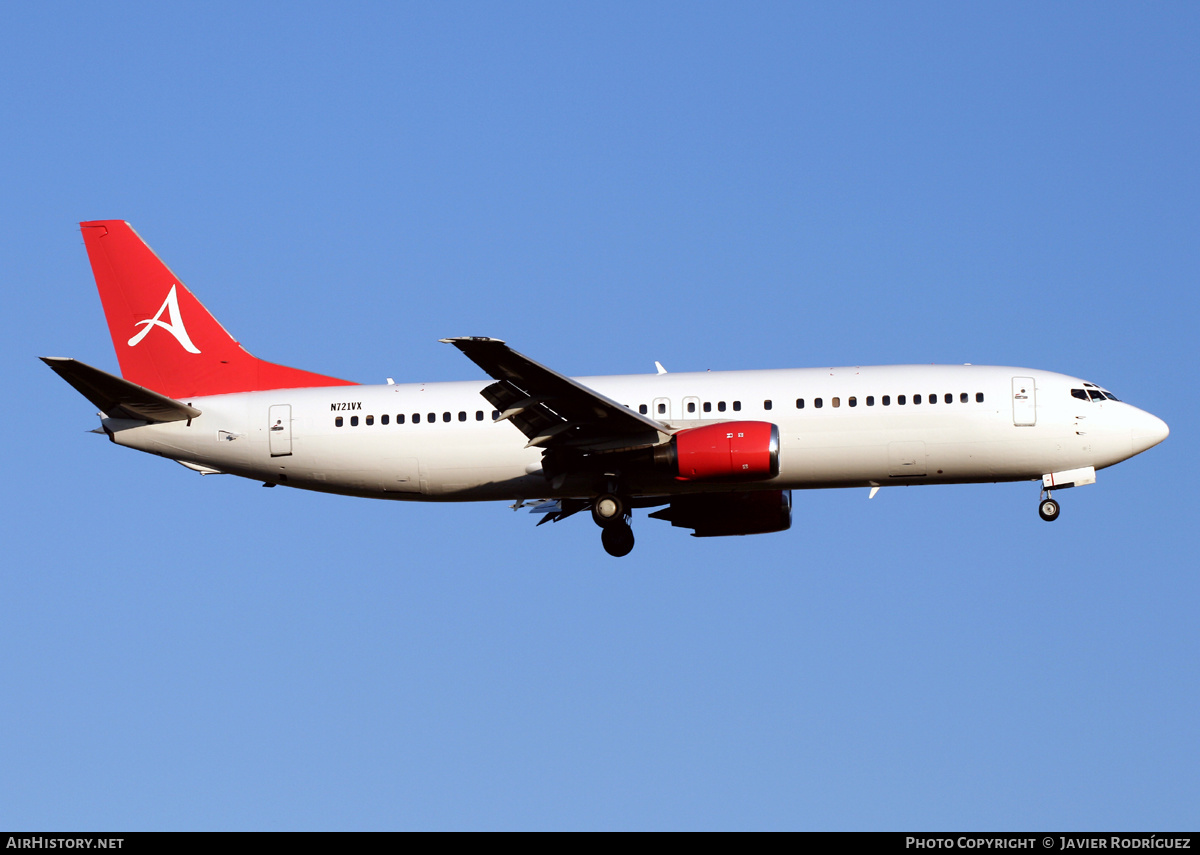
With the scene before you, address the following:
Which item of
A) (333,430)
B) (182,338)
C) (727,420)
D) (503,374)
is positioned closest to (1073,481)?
(727,420)

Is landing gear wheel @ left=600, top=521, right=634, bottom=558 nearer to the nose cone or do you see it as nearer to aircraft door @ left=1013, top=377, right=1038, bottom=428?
aircraft door @ left=1013, top=377, right=1038, bottom=428

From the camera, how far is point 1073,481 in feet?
129

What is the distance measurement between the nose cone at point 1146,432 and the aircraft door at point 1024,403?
2801mm

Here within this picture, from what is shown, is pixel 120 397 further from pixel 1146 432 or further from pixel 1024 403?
pixel 1146 432

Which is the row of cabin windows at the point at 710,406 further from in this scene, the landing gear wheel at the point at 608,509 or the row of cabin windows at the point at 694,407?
the landing gear wheel at the point at 608,509

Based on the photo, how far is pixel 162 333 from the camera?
144 feet

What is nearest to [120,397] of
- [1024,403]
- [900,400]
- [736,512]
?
[736,512]

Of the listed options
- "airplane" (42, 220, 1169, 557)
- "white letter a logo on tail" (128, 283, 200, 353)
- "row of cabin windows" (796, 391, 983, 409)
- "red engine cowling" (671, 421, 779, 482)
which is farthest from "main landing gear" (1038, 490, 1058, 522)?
"white letter a logo on tail" (128, 283, 200, 353)

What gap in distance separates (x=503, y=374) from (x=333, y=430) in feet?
21.1

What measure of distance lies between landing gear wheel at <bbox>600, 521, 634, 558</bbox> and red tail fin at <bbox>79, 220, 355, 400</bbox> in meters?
8.76

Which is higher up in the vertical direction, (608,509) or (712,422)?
(712,422)

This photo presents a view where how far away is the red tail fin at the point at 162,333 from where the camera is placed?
43.3 m

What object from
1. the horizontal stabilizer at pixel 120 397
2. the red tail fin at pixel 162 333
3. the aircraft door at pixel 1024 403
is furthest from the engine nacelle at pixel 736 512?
the horizontal stabilizer at pixel 120 397

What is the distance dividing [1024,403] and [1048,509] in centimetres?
292
